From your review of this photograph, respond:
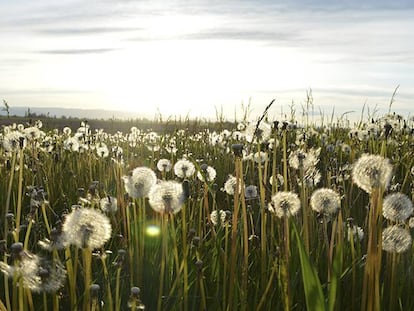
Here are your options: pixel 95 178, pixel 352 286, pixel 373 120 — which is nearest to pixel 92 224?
pixel 352 286

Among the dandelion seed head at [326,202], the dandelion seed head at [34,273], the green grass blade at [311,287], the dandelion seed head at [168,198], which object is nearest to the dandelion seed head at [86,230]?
the dandelion seed head at [34,273]

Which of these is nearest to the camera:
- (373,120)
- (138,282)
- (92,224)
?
(92,224)

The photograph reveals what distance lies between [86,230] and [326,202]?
43.7 inches

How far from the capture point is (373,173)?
1.78 meters

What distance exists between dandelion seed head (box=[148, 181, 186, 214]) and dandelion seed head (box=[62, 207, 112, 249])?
1.18 ft

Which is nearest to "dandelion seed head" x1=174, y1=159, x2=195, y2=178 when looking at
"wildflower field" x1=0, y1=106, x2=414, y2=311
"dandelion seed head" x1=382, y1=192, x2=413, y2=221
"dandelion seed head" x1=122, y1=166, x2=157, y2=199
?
"wildflower field" x1=0, y1=106, x2=414, y2=311

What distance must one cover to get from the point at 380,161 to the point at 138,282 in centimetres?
113

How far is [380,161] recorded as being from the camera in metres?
1.85

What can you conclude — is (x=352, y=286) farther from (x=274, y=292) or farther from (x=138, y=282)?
(x=138, y=282)

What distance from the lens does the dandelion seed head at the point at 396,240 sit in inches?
86.1

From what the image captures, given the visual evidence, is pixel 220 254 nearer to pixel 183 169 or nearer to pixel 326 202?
pixel 326 202

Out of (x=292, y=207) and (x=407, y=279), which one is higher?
(x=292, y=207)

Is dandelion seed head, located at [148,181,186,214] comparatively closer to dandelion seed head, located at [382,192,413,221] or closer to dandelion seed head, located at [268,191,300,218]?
dandelion seed head, located at [268,191,300,218]

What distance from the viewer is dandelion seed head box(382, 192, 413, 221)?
2.19 metres
